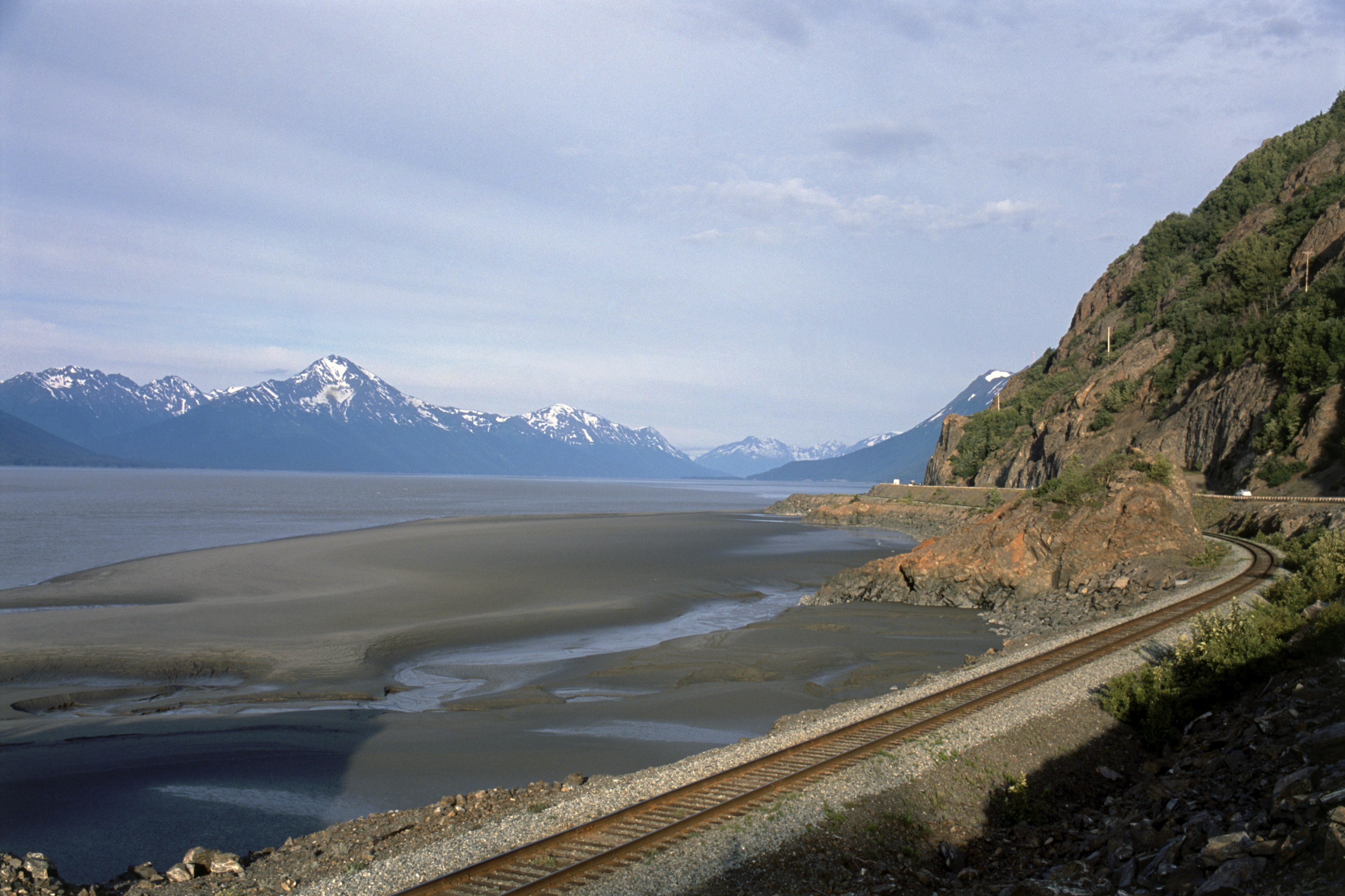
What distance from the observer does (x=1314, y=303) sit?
41844mm

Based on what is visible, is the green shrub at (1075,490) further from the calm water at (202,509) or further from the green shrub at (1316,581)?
the calm water at (202,509)

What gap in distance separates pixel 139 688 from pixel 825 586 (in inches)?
898

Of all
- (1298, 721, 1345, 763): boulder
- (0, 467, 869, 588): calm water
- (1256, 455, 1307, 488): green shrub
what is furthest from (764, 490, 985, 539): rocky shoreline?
(1298, 721, 1345, 763): boulder

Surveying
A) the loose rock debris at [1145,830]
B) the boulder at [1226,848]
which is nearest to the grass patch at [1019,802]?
the loose rock debris at [1145,830]

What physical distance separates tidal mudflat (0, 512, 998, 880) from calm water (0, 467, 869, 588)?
745cm

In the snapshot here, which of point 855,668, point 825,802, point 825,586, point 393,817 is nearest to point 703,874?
point 825,802

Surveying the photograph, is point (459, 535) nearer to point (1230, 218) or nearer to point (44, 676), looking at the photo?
point (44, 676)

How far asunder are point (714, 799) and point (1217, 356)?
5320 cm

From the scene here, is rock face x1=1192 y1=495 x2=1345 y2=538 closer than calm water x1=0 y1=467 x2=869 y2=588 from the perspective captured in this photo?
Yes

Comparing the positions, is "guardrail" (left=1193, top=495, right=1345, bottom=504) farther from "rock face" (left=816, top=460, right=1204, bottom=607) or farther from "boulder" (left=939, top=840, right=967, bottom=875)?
"boulder" (left=939, top=840, right=967, bottom=875)

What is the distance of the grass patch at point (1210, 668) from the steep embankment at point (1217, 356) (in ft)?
87.3

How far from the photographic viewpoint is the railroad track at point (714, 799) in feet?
25.6

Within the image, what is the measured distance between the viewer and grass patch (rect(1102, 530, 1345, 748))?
501 inches

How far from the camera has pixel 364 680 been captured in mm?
19656
